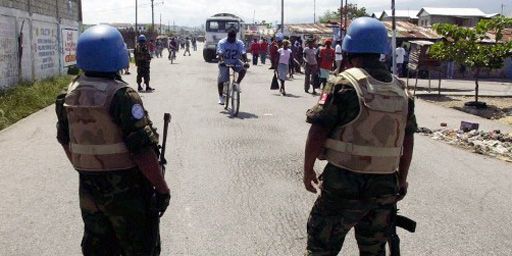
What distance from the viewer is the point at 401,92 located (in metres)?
2.66

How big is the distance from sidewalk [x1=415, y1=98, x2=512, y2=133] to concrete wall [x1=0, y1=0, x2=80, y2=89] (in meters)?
10.1

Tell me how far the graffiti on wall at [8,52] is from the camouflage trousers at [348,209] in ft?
38.7

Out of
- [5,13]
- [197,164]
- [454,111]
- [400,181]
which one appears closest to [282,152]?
[197,164]

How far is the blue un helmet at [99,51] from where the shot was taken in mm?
2600

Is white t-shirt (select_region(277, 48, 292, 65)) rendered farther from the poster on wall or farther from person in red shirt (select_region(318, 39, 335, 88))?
the poster on wall

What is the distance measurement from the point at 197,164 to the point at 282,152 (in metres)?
1.42

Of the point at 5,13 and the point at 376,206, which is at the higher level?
the point at 5,13

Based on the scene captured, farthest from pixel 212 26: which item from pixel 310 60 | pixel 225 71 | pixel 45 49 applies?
pixel 225 71

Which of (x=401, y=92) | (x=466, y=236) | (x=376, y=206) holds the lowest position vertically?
(x=466, y=236)

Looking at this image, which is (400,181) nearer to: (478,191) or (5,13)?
(478,191)

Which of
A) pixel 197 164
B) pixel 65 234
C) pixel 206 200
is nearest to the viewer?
pixel 65 234

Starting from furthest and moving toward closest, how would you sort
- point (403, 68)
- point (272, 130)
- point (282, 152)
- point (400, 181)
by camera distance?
1. point (403, 68)
2. point (272, 130)
3. point (282, 152)
4. point (400, 181)

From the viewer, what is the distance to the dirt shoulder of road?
13508mm

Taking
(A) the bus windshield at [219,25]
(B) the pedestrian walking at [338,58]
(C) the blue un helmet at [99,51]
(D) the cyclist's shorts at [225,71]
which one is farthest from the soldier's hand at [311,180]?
(A) the bus windshield at [219,25]
